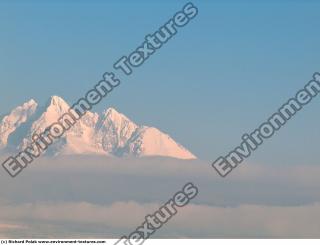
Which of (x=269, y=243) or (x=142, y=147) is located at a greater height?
(x=142, y=147)

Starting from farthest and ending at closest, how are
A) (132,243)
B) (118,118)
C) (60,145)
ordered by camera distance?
1. (118,118)
2. (60,145)
3. (132,243)

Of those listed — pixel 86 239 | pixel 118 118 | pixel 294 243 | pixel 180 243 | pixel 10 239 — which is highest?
pixel 118 118

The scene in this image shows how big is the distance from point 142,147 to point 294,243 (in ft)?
331

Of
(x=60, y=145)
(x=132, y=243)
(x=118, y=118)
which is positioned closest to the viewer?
(x=132, y=243)

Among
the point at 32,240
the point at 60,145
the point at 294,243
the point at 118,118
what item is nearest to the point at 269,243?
the point at 294,243

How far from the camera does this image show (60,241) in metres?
21.9

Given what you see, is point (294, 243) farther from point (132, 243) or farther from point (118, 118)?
point (118, 118)

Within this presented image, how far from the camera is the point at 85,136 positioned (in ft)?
395

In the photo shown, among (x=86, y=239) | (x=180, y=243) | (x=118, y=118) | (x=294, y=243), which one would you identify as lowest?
→ (x=294, y=243)

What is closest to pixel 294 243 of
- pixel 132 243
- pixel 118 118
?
pixel 132 243

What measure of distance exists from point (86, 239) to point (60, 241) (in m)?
0.86

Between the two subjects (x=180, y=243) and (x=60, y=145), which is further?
(x=60, y=145)

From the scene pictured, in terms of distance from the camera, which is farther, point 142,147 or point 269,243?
point 142,147

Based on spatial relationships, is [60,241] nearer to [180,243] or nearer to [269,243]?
[180,243]
